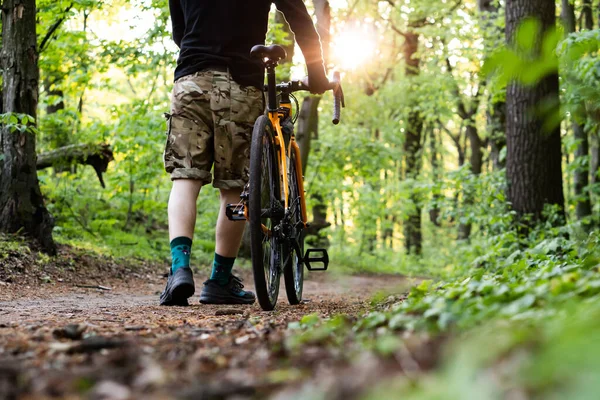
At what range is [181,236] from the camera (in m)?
3.77

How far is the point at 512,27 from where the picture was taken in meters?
7.77

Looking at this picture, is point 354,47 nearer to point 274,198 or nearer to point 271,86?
point 271,86

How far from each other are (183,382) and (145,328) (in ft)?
3.86

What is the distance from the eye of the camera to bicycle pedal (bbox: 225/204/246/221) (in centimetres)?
360

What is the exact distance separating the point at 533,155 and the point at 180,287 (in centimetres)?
540

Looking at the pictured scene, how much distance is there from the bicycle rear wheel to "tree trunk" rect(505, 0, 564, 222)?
4.57m

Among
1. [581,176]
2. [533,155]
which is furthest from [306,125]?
[533,155]

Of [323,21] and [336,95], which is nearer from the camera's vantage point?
[323,21]

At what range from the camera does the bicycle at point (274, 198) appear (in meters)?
3.34

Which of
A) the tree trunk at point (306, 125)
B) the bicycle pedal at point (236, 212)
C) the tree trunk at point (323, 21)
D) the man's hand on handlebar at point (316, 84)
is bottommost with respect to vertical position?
the bicycle pedal at point (236, 212)

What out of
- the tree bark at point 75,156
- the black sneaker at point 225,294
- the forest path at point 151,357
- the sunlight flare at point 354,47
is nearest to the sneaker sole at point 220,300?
the black sneaker at point 225,294

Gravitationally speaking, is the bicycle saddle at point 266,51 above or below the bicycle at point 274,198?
above

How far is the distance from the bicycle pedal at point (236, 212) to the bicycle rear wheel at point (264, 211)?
0.43 feet

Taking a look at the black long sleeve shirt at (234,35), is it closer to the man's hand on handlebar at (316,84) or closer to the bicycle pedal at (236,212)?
the man's hand on handlebar at (316,84)
